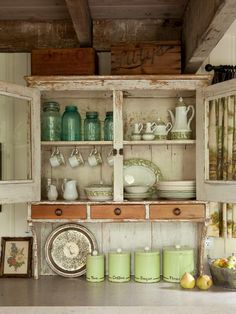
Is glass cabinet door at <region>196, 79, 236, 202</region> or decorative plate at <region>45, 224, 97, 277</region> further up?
glass cabinet door at <region>196, 79, 236, 202</region>

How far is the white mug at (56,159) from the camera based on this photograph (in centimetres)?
315

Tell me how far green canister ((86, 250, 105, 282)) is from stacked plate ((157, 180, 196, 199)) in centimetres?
58

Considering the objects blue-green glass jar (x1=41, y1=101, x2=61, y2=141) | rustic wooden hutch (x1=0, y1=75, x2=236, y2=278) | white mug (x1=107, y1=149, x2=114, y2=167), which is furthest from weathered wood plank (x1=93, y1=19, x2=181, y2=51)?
white mug (x1=107, y1=149, x2=114, y2=167)

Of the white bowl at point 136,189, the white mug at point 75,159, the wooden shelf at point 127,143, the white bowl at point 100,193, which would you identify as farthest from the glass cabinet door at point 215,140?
the white mug at point 75,159

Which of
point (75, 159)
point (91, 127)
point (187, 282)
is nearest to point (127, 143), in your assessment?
point (91, 127)

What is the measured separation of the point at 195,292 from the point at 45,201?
1035 millimetres

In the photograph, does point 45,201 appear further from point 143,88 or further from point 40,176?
point 143,88

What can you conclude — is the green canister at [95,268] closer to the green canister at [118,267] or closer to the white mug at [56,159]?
the green canister at [118,267]

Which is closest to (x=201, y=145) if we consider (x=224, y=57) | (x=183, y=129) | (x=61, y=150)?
(x=183, y=129)

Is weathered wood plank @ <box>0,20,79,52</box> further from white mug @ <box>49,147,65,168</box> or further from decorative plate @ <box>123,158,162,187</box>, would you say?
decorative plate @ <box>123,158,162,187</box>

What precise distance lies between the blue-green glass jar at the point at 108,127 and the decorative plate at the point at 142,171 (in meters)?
0.24

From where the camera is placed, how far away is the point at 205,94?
292 centimetres

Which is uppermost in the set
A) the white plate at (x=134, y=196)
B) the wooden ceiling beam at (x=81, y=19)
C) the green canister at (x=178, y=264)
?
the wooden ceiling beam at (x=81, y=19)

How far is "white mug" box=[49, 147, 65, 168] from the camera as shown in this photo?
3.15 metres
